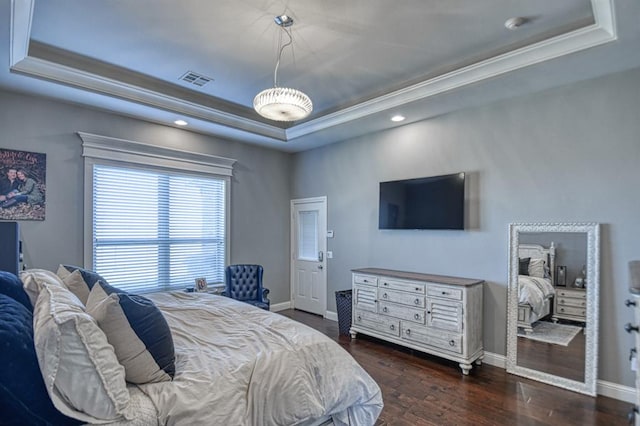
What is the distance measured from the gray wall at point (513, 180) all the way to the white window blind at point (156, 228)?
81.8 inches

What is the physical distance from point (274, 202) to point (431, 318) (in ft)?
11.0

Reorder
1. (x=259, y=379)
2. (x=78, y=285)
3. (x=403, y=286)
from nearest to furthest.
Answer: (x=259, y=379), (x=78, y=285), (x=403, y=286)

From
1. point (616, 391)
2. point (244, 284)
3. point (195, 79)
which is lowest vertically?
point (616, 391)

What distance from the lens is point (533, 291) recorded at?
3.62m

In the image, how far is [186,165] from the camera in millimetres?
4992

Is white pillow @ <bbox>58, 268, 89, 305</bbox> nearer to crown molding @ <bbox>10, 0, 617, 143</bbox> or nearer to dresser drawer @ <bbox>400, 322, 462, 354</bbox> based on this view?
crown molding @ <bbox>10, 0, 617, 143</bbox>

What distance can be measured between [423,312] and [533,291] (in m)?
1.15

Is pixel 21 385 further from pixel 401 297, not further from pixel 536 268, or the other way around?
pixel 536 268

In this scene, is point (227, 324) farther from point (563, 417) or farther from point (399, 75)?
point (399, 75)

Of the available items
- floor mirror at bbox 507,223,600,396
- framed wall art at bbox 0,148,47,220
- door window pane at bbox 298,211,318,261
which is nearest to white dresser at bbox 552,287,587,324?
floor mirror at bbox 507,223,600,396

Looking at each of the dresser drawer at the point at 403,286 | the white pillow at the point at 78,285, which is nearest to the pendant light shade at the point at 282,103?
the white pillow at the point at 78,285

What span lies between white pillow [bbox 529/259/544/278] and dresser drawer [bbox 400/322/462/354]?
1010 millimetres

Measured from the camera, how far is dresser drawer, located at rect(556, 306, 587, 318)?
10.7 ft

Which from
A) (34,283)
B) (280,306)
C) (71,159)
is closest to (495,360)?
(280,306)
